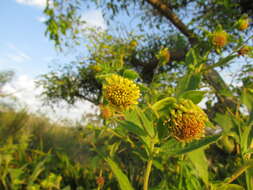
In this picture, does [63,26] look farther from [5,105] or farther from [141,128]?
[141,128]

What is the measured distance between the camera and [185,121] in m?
0.39

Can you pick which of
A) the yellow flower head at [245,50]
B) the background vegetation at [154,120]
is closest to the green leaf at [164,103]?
the background vegetation at [154,120]

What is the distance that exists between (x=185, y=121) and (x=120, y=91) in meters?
0.16

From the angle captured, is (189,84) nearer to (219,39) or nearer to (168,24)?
(219,39)

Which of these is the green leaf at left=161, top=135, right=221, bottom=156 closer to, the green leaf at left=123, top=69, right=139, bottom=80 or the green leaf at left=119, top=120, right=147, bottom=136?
the green leaf at left=119, top=120, right=147, bottom=136

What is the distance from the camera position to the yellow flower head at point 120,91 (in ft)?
1.43

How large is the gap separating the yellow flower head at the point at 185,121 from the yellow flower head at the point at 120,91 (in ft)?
0.32

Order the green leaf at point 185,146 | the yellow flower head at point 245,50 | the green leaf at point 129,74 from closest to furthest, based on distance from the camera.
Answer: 1. the green leaf at point 185,146
2. the green leaf at point 129,74
3. the yellow flower head at point 245,50

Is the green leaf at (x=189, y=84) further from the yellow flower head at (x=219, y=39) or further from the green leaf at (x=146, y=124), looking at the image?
the yellow flower head at (x=219, y=39)

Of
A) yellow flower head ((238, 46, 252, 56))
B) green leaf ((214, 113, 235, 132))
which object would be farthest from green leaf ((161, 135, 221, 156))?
yellow flower head ((238, 46, 252, 56))

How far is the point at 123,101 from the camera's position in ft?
1.43

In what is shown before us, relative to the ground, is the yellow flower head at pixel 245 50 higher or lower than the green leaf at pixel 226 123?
higher

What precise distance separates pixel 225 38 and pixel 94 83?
10.2 feet

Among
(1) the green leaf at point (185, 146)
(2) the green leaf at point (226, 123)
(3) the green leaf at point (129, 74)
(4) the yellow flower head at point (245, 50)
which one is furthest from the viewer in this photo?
(4) the yellow flower head at point (245, 50)
